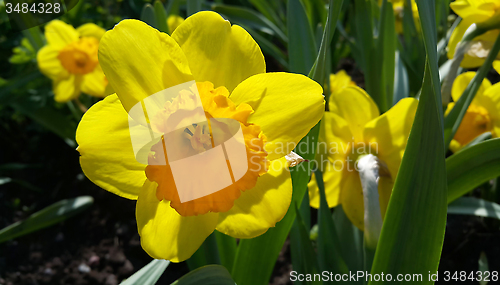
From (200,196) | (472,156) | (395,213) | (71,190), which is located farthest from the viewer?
(71,190)

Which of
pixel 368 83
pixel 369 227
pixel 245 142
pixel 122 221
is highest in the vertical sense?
pixel 245 142

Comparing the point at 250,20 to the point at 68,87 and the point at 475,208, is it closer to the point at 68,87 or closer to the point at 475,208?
the point at 68,87

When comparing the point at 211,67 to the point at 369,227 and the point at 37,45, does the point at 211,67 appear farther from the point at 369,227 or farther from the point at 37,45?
the point at 37,45

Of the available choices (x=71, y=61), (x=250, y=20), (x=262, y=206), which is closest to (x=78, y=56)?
(x=71, y=61)

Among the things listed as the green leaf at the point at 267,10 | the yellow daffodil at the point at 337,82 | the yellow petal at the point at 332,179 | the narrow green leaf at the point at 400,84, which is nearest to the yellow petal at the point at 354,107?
the yellow petal at the point at 332,179

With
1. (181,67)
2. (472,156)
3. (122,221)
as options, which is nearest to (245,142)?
(181,67)
